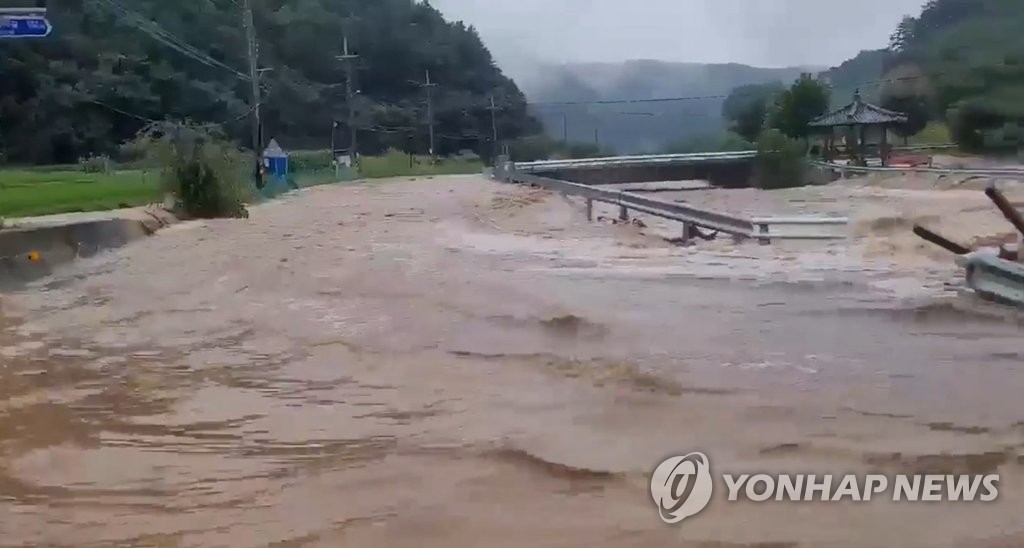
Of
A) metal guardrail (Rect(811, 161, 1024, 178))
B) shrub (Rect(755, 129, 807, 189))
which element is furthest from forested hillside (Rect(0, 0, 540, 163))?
metal guardrail (Rect(811, 161, 1024, 178))

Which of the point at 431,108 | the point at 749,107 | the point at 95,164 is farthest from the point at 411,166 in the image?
the point at 95,164

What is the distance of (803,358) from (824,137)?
35.8m

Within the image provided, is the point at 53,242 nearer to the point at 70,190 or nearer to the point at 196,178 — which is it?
the point at 196,178

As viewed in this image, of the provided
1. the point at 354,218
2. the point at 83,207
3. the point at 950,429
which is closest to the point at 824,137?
the point at 354,218

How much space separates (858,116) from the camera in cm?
3472

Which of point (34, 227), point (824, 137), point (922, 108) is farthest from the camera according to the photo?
point (824, 137)

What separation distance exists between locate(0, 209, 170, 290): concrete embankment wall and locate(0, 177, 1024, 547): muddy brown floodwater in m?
2.22

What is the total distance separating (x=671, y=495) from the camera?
4691mm

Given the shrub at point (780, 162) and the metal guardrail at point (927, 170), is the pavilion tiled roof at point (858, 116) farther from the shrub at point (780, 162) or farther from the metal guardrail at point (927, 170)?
the metal guardrail at point (927, 170)

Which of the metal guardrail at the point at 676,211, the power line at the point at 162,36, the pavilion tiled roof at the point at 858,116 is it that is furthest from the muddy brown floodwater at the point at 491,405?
the power line at the point at 162,36

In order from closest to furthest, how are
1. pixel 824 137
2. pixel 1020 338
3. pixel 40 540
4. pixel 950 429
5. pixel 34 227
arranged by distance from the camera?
pixel 40 540
pixel 950 429
pixel 1020 338
pixel 34 227
pixel 824 137

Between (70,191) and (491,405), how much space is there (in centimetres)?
2396

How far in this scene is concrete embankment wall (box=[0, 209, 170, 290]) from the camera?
597 inches

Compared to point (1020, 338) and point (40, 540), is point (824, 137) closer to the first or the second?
point (1020, 338)
